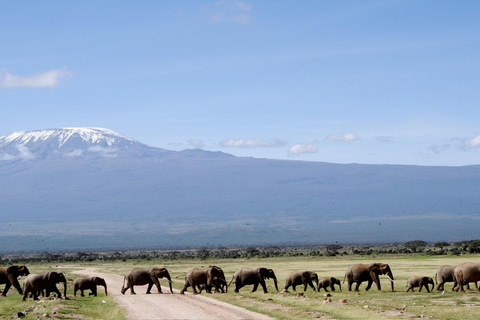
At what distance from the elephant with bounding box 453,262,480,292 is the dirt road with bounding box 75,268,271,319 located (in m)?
12.4

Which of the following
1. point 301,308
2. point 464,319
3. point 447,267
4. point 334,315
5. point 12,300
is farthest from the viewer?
point 447,267

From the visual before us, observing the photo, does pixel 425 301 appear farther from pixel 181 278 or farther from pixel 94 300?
pixel 181 278

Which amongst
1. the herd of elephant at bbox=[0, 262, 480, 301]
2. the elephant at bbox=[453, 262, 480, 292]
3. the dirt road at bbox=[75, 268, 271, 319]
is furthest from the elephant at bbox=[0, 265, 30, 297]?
the elephant at bbox=[453, 262, 480, 292]

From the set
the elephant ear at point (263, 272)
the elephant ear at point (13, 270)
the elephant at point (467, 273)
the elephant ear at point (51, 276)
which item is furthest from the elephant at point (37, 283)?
the elephant at point (467, 273)

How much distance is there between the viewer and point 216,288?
42.5 m

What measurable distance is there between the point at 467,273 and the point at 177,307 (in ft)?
50.1

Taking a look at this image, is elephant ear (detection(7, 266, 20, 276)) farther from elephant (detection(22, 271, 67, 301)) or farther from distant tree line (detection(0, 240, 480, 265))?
distant tree line (detection(0, 240, 480, 265))

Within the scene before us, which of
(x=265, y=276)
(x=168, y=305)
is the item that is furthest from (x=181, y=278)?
(x=168, y=305)

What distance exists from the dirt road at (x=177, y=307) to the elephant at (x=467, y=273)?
1235 centimetres

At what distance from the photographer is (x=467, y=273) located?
37.8 m

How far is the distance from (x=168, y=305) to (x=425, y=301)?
12.2m

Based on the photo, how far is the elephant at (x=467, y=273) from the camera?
3756 centimetres

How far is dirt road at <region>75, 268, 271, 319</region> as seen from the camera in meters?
29.4

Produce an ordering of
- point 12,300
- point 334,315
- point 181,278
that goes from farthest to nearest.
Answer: point 181,278 < point 12,300 < point 334,315
